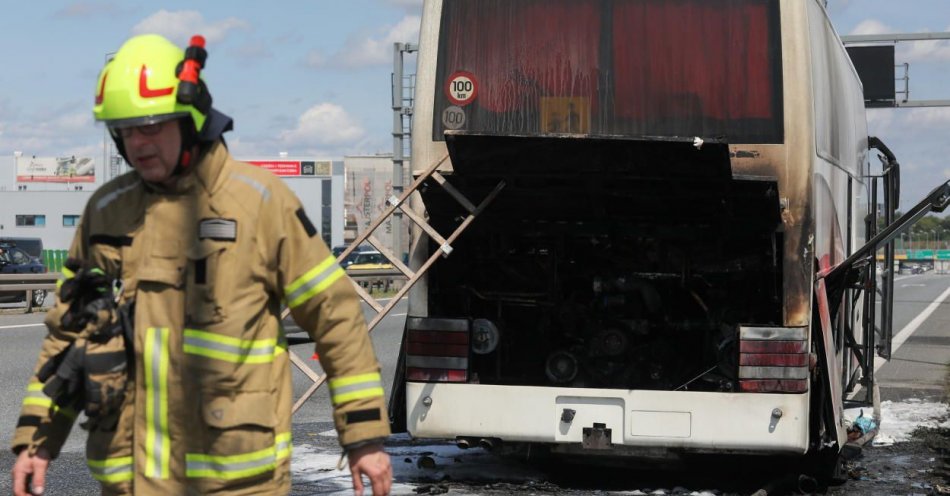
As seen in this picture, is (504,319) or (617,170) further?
(504,319)

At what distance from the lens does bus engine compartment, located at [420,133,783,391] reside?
7.95 meters

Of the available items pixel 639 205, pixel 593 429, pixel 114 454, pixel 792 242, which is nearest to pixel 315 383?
pixel 593 429

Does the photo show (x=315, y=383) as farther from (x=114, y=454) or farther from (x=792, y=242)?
(x=114, y=454)

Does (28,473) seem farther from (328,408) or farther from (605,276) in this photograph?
(328,408)

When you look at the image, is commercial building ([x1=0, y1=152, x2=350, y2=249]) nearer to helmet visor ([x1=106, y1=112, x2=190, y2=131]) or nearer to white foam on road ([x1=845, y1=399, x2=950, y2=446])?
white foam on road ([x1=845, y1=399, x2=950, y2=446])

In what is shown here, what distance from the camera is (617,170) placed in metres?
7.55

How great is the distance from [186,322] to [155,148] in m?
0.41

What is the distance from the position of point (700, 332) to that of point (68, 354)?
19.2 feet

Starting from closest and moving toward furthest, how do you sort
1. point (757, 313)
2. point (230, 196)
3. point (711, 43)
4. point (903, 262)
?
point (230, 196)
point (711, 43)
point (757, 313)
point (903, 262)

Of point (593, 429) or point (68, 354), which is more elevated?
point (68, 354)

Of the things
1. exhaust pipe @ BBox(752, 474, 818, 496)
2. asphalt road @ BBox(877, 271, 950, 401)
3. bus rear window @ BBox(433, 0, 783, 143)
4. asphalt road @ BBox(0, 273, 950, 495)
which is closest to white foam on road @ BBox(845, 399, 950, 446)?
asphalt road @ BBox(877, 271, 950, 401)

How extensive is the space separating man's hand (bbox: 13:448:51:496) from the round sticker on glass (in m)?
4.94

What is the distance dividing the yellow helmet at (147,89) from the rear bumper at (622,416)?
4.62 metres

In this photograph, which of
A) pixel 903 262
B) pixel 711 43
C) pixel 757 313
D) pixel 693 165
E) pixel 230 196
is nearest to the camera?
pixel 230 196
